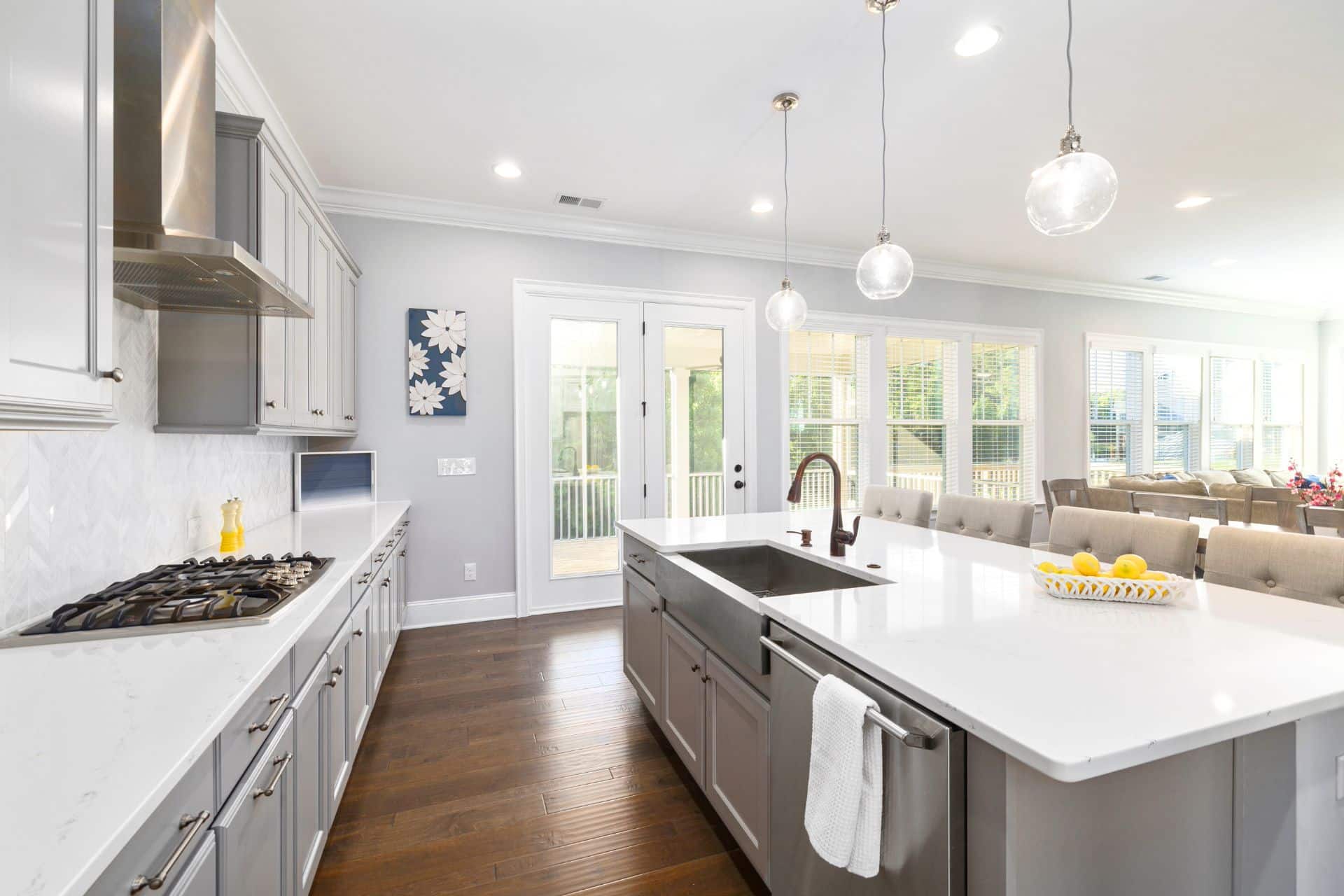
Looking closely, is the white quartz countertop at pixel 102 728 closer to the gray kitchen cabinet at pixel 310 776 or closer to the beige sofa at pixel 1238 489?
the gray kitchen cabinet at pixel 310 776

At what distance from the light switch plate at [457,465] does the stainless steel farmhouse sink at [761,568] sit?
7.41 ft

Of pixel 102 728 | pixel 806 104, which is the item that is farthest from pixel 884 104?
pixel 102 728

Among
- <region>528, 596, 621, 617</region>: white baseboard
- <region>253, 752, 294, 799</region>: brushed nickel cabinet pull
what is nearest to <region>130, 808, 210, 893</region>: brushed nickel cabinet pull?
<region>253, 752, 294, 799</region>: brushed nickel cabinet pull

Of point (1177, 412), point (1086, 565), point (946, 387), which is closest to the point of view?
point (1086, 565)

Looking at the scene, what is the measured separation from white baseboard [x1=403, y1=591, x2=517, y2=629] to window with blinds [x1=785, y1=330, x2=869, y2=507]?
2.45m

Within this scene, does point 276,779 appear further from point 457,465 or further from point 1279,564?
point 457,465

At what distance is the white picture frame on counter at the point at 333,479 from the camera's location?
11.4 ft

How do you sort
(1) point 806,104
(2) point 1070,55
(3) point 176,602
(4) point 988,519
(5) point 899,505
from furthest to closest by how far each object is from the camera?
1. (5) point 899,505
2. (1) point 806,104
3. (4) point 988,519
4. (2) point 1070,55
5. (3) point 176,602

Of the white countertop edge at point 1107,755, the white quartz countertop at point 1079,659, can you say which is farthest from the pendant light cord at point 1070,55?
the white countertop edge at point 1107,755

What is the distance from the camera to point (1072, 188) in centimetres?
164

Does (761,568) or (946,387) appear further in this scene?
(946,387)

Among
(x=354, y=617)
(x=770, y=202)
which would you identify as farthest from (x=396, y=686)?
(x=770, y=202)

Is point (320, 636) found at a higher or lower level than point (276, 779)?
higher

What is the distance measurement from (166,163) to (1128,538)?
3114 millimetres
